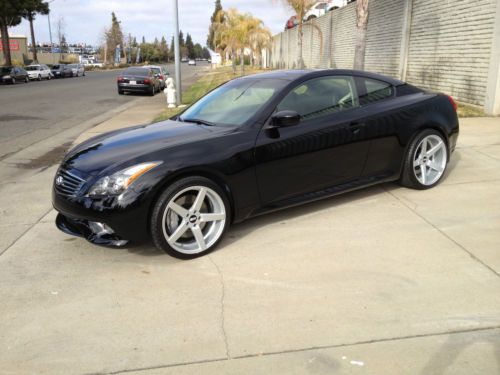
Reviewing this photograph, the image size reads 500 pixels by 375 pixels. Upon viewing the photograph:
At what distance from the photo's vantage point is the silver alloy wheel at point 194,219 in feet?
13.0

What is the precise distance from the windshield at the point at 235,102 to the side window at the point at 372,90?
0.90m

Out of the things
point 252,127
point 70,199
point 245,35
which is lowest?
point 70,199

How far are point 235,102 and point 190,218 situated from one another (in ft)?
4.96

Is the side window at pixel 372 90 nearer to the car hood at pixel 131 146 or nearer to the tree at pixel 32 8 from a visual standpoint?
the car hood at pixel 131 146

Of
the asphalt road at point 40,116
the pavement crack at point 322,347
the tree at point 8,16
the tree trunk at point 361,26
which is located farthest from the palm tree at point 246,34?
the pavement crack at point 322,347

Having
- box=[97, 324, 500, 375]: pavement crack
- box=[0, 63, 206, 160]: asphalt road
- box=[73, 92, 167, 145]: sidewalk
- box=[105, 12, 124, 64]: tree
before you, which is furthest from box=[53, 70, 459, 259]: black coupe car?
box=[105, 12, 124, 64]: tree

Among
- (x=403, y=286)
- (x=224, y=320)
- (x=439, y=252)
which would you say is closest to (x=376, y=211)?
(x=439, y=252)

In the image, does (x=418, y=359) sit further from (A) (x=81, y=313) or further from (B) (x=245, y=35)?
(B) (x=245, y=35)

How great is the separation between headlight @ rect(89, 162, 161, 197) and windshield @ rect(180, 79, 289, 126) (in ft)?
3.56

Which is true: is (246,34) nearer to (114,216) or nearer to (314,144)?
(314,144)

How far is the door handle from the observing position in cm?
484

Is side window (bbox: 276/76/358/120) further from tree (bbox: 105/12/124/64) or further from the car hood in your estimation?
tree (bbox: 105/12/124/64)

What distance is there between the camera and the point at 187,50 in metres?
192

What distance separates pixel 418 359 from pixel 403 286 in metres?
0.87
